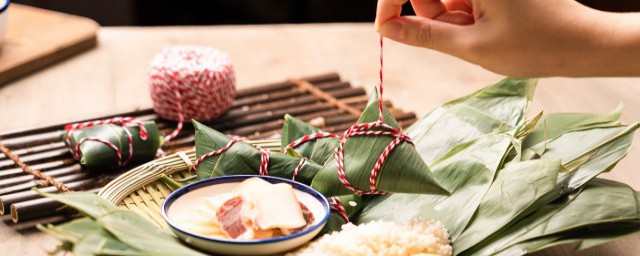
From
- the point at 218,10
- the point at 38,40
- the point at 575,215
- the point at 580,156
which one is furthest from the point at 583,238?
the point at 218,10

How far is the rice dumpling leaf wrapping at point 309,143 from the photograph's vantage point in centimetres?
123

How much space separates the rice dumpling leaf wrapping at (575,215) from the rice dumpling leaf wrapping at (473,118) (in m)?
0.22

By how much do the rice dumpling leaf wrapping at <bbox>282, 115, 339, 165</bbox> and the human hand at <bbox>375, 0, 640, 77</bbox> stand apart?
9.9 inches

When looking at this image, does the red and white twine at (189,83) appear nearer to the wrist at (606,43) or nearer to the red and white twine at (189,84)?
the red and white twine at (189,84)

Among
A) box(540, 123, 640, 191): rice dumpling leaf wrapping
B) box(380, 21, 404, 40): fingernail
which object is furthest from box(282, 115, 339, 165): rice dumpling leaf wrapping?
box(540, 123, 640, 191): rice dumpling leaf wrapping

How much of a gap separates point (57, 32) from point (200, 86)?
0.66 metres

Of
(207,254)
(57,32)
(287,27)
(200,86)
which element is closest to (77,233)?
(207,254)

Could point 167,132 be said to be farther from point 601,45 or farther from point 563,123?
point 601,45

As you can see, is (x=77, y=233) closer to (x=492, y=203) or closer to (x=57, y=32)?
(x=492, y=203)

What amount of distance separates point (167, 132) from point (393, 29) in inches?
25.9

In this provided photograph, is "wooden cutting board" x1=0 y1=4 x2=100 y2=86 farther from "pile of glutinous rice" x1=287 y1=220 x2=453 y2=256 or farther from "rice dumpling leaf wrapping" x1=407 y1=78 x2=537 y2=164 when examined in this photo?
"pile of glutinous rice" x1=287 y1=220 x2=453 y2=256

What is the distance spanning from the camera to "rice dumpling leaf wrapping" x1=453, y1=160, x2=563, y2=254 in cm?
104

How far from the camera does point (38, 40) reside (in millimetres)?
1972

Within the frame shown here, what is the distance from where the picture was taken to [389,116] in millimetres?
1157
